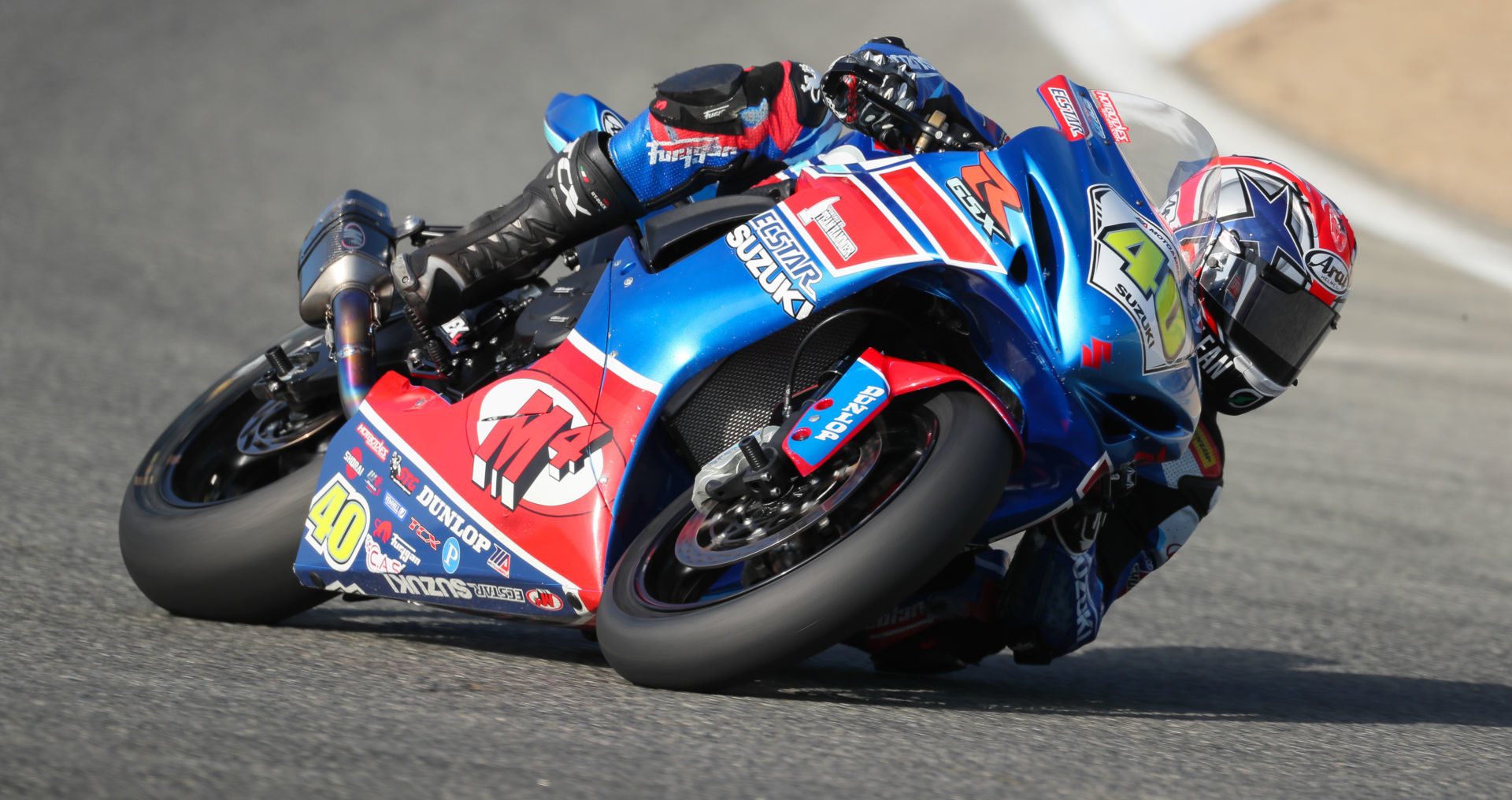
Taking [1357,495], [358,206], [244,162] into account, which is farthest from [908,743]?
[244,162]

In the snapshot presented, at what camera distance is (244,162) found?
1047cm

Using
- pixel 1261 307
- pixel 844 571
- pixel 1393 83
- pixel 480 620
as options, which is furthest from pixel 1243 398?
pixel 1393 83

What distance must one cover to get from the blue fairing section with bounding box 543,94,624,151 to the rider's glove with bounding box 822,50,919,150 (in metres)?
0.81

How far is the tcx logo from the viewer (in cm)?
264

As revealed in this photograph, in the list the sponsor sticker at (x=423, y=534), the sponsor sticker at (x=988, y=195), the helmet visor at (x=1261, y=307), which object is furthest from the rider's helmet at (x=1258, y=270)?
the sponsor sticker at (x=423, y=534)

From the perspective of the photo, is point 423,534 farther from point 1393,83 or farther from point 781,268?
point 1393,83

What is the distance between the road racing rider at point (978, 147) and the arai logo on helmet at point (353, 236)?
304 millimetres

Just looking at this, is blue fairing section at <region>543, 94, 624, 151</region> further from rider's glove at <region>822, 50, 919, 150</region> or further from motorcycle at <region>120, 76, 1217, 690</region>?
rider's glove at <region>822, 50, 919, 150</region>

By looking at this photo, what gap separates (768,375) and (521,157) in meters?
9.20

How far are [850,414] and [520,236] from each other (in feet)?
3.60

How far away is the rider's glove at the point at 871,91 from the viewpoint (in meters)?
3.00

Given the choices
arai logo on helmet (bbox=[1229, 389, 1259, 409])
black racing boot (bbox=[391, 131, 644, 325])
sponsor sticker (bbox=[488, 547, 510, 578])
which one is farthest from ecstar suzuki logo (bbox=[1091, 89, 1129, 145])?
sponsor sticker (bbox=[488, 547, 510, 578])

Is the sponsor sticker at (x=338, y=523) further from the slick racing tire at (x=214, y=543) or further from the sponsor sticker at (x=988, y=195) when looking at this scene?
the sponsor sticker at (x=988, y=195)

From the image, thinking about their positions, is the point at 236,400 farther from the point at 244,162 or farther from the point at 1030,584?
the point at 244,162
